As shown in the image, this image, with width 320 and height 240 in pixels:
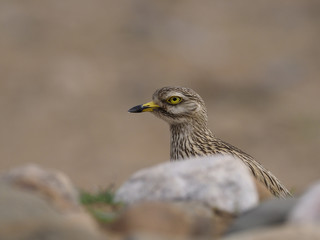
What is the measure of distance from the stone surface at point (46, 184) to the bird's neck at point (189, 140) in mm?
2755

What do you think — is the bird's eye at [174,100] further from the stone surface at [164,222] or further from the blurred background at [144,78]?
the blurred background at [144,78]

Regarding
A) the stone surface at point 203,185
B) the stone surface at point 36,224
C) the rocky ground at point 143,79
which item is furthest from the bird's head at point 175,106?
the rocky ground at point 143,79

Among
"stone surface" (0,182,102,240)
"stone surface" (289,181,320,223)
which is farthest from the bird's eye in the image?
"stone surface" (0,182,102,240)

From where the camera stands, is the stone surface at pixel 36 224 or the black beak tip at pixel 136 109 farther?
the black beak tip at pixel 136 109

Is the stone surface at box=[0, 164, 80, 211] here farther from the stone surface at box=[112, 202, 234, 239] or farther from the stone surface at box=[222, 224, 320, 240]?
the stone surface at box=[222, 224, 320, 240]

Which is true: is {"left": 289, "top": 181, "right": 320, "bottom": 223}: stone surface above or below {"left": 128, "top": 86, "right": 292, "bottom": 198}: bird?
below

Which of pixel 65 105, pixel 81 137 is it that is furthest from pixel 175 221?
pixel 65 105

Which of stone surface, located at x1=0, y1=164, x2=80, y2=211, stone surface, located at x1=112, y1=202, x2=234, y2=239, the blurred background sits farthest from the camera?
the blurred background

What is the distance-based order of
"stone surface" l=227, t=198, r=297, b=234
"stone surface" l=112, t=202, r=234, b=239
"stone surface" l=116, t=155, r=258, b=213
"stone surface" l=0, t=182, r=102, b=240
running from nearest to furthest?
1. "stone surface" l=0, t=182, r=102, b=240
2. "stone surface" l=112, t=202, r=234, b=239
3. "stone surface" l=227, t=198, r=297, b=234
4. "stone surface" l=116, t=155, r=258, b=213

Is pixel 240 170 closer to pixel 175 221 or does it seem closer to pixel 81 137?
pixel 175 221

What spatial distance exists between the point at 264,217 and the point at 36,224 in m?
1.33

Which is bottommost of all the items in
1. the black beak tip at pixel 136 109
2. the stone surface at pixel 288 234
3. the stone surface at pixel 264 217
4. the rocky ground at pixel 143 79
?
the stone surface at pixel 288 234

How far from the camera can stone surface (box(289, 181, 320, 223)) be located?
16.6 ft

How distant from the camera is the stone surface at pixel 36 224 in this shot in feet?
15.4
